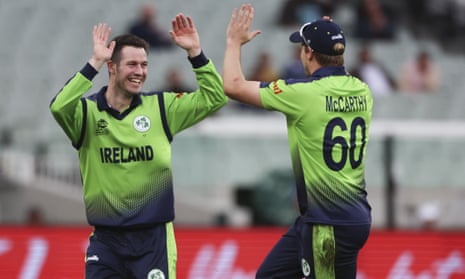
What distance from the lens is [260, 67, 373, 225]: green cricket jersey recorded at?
24.5 ft

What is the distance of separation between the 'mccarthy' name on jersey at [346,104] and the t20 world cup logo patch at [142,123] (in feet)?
4.02

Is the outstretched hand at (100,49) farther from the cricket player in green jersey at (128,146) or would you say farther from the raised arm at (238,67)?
the raised arm at (238,67)

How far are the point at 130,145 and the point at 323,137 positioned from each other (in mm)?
1283

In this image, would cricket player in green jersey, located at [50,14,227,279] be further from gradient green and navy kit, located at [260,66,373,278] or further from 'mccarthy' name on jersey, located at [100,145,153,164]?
gradient green and navy kit, located at [260,66,373,278]

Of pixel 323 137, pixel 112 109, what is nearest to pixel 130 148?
pixel 112 109

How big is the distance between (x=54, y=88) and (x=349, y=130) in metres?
9.90

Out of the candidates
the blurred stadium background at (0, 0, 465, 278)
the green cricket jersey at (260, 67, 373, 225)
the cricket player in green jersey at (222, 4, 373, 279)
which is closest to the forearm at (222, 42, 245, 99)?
the cricket player in green jersey at (222, 4, 373, 279)

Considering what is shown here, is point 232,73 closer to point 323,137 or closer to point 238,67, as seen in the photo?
point 238,67

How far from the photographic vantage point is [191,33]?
7.86 m

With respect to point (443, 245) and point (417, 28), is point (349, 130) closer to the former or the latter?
point (443, 245)

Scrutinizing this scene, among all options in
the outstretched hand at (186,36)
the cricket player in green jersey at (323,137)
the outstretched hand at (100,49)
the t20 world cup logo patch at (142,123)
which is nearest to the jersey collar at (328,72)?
the cricket player in green jersey at (323,137)

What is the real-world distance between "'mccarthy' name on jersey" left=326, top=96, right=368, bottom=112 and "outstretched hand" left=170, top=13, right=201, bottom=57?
3.22 feet

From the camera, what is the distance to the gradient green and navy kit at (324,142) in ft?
24.5

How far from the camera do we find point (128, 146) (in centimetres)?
773
